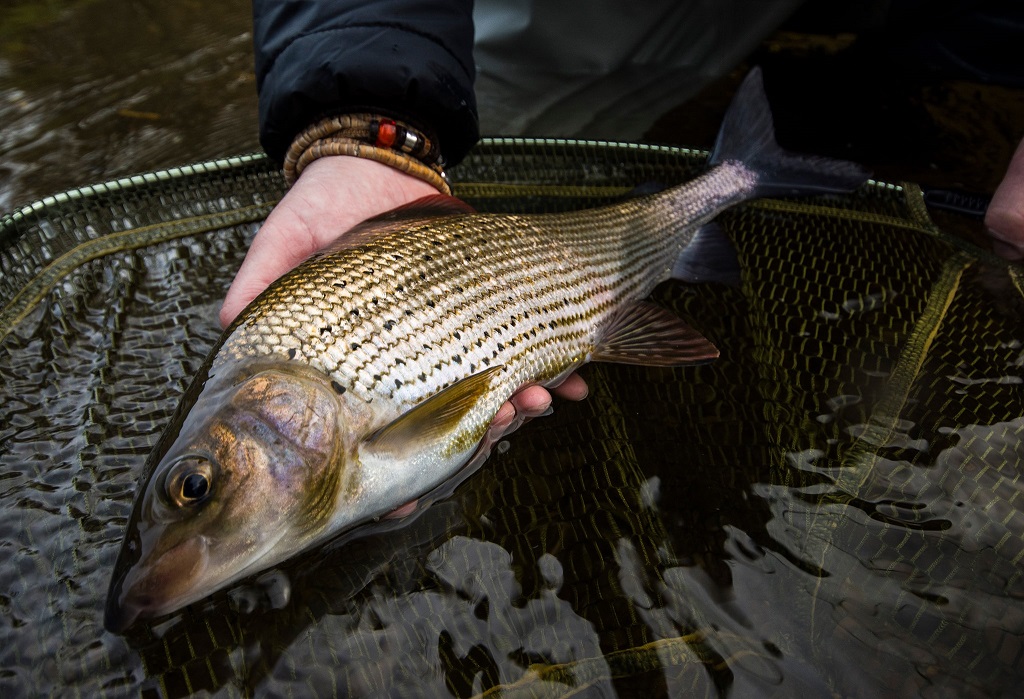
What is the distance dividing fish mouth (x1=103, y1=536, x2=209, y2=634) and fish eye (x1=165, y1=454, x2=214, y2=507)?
9 centimetres

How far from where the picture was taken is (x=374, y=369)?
191cm

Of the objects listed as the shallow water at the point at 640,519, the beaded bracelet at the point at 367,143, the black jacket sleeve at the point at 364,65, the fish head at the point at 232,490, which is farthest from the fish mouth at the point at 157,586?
the black jacket sleeve at the point at 364,65

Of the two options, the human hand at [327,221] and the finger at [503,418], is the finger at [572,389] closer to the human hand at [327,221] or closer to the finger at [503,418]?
the human hand at [327,221]

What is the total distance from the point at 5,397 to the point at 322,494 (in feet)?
4.24

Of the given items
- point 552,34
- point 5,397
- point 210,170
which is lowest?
point 5,397

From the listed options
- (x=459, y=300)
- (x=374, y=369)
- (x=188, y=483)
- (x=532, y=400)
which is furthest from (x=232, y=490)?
(x=532, y=400)

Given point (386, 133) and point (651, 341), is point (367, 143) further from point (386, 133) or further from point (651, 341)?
point (651, 341)

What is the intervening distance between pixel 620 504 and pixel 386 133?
1738 millimetres

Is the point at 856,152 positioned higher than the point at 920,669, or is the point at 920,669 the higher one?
the point at 856,152

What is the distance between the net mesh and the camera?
175cm

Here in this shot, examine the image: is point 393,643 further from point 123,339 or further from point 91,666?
point 123,339

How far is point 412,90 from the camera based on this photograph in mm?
2826

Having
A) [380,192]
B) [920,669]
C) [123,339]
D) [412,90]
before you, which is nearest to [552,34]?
[412,90]

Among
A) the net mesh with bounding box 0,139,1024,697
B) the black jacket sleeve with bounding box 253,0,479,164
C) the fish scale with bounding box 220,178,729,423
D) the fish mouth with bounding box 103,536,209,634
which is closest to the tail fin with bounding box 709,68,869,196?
the net mesh with bounding box 0,139,1024,697
